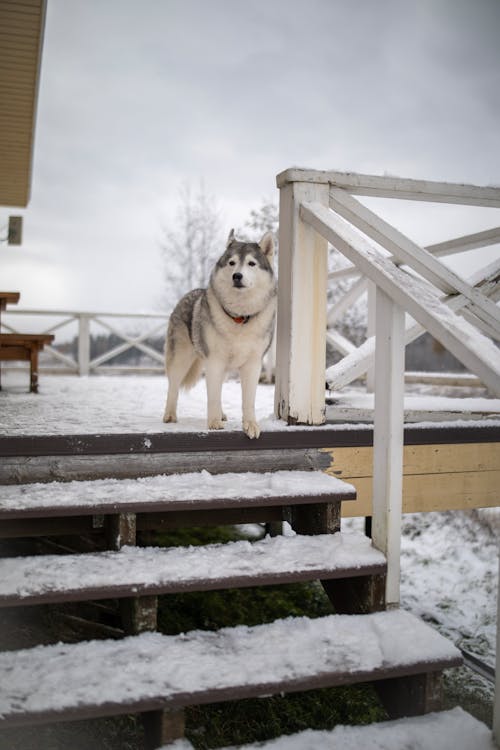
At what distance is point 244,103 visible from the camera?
15.8 metres

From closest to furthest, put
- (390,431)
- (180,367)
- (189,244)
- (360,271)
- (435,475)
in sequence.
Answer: (390,431) → (360,271) → (435,475) → (180,367) → (189,244)

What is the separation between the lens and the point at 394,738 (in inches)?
56.7

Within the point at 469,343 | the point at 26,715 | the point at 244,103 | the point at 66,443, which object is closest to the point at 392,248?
the point at 469,343

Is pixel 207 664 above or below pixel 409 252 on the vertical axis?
below

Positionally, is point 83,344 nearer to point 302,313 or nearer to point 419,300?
point 302,313

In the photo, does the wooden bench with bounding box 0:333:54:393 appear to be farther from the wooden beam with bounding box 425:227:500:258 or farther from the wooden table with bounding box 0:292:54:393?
the wooden beam with bounding box 425:227:500:258

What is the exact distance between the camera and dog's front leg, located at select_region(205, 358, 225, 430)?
275cm

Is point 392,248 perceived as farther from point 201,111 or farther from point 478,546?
point 201,111

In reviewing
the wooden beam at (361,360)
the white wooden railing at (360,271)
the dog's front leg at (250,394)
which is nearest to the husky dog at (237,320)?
the dog's front leg at (250,394)

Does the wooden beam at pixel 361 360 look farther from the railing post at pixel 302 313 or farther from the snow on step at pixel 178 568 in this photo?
the snow on step at pixel 178 568

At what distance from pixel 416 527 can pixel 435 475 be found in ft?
17.1

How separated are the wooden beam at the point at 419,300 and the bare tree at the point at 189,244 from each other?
15.2 metres

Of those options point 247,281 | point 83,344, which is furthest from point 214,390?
point 83,344

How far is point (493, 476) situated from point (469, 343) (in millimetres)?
1818
